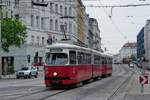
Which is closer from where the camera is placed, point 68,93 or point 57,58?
point 68,93

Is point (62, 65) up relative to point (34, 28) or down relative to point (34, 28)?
down

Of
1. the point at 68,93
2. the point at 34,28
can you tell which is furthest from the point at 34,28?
the point at 68,93

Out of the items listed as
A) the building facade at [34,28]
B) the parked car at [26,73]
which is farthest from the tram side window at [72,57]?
the building facade at [34,28]

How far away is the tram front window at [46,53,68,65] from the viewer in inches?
1312

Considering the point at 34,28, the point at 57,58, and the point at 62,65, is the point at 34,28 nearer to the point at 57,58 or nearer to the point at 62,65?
the point at 57,58

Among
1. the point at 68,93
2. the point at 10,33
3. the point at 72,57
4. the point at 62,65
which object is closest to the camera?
the point at 68,93

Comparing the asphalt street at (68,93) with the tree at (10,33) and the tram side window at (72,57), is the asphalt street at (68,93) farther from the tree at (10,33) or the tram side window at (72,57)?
the tree at (10,33)

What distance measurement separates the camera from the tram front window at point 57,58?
33312mm

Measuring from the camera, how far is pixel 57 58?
110 feet

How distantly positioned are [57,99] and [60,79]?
8126 mm

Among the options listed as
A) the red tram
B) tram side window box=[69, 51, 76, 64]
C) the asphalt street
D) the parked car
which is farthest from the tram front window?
the parked car

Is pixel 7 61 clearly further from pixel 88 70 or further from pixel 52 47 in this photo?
pixel 52 47

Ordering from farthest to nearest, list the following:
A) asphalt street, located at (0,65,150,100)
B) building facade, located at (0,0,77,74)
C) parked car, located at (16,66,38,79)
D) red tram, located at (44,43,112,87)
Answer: building facade, located at (0,0,77,74) < parked car, located at (16,66,38,79) < red tram, located at (44,43,112,87) < asphalt street, located at (0,65,150,100)

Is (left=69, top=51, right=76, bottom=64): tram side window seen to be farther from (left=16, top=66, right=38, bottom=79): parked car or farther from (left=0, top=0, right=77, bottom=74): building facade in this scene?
(left=0, top=0, right=77, bottom=74): building facade
